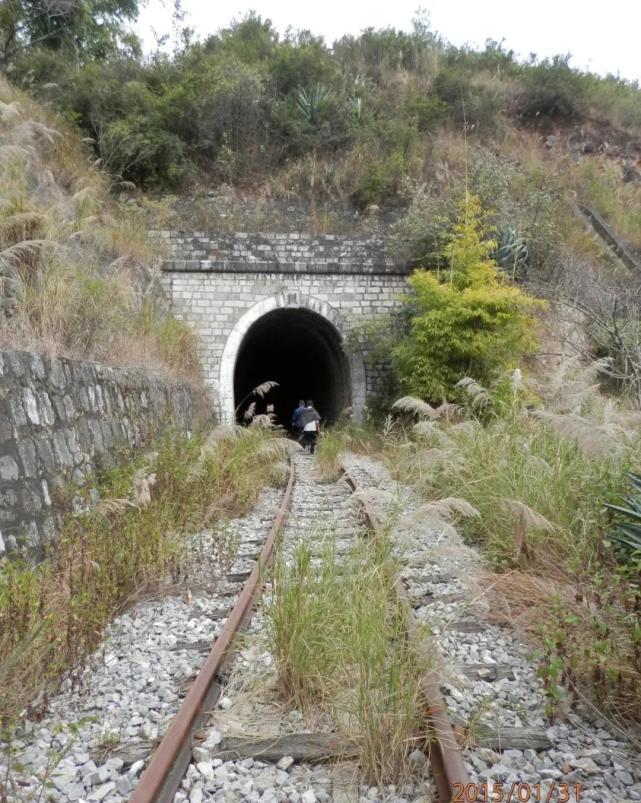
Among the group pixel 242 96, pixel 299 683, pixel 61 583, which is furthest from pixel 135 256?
pixel 299 683

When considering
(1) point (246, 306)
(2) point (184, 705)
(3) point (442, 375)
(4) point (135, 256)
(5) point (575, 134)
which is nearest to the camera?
(2) point (184, 705)

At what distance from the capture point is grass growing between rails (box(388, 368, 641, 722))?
2.64 metres

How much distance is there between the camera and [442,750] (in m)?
2.07

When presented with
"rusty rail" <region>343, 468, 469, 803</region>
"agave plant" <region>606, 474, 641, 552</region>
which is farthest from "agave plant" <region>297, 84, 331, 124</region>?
"rusty rail" <region>343, 468, 469, 803</region>

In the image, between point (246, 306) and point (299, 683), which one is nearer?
point (299, 683)

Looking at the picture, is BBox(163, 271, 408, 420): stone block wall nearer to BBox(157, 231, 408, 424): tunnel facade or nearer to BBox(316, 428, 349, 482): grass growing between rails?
BBox(157, 231, 408, 424): tunnel facade

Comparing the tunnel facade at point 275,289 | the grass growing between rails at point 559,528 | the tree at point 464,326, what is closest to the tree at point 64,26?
the tunnel facade at point 275,289

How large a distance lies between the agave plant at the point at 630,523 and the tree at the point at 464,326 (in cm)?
816

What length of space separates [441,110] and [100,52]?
38.9ft

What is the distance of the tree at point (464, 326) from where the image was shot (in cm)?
1188

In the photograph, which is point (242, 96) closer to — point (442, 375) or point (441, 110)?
point (441, 110)

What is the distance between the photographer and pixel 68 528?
13.3 ft

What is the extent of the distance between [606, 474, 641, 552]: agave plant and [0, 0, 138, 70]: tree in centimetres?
1895

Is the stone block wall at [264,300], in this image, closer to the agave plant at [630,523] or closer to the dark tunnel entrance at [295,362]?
the dark tunnel entrance at [295,362]
